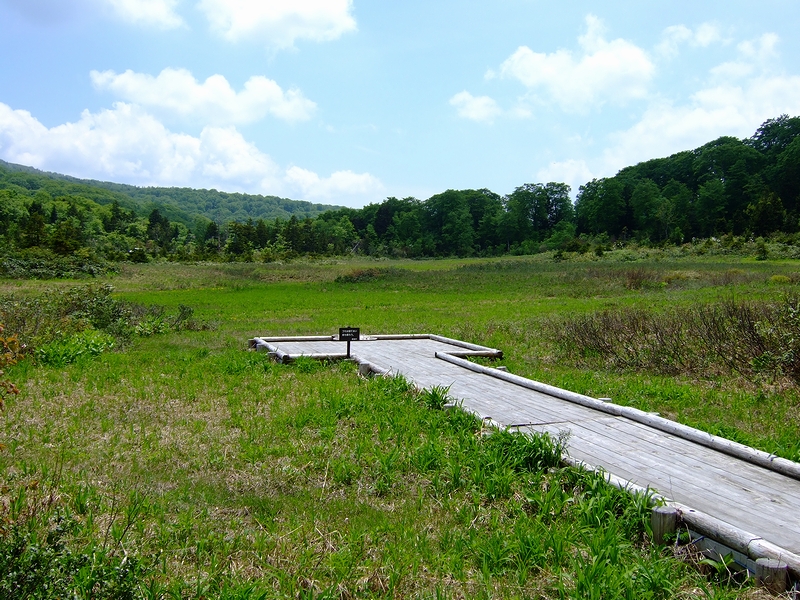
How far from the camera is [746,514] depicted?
175 inches

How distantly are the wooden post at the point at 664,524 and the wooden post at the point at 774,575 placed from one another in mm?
679

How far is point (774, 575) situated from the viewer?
3.56 metres

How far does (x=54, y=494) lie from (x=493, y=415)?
15.0 feet

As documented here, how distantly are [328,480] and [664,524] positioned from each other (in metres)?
2.83

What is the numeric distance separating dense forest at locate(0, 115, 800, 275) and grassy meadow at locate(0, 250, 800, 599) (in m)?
42.0

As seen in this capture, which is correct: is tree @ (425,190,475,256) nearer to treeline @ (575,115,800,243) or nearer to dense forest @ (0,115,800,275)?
dense forest @ (0,115,800,275)

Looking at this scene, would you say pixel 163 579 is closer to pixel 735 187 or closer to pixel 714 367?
pixel 714 367

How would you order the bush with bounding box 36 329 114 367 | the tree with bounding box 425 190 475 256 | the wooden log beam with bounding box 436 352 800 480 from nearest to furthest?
1. the wooden log beam with bounding box 436 352 800 480
2. the bush with bounding box 36 329 114 367
3. the tree with bounding box 425 190 475 256

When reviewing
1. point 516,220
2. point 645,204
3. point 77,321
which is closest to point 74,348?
point 77,321

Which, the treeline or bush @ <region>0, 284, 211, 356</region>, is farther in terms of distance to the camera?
the treeline

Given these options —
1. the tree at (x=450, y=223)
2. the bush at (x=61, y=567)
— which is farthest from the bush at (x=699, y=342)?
the tree at (x=450, y=223)

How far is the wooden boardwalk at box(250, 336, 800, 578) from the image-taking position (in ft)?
13.6

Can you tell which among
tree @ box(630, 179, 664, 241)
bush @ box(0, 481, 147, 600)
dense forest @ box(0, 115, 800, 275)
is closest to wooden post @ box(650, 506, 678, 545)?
bush @ box(0, 481, 147, 600)

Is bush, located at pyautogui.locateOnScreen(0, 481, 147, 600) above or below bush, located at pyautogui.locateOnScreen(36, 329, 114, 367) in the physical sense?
above
